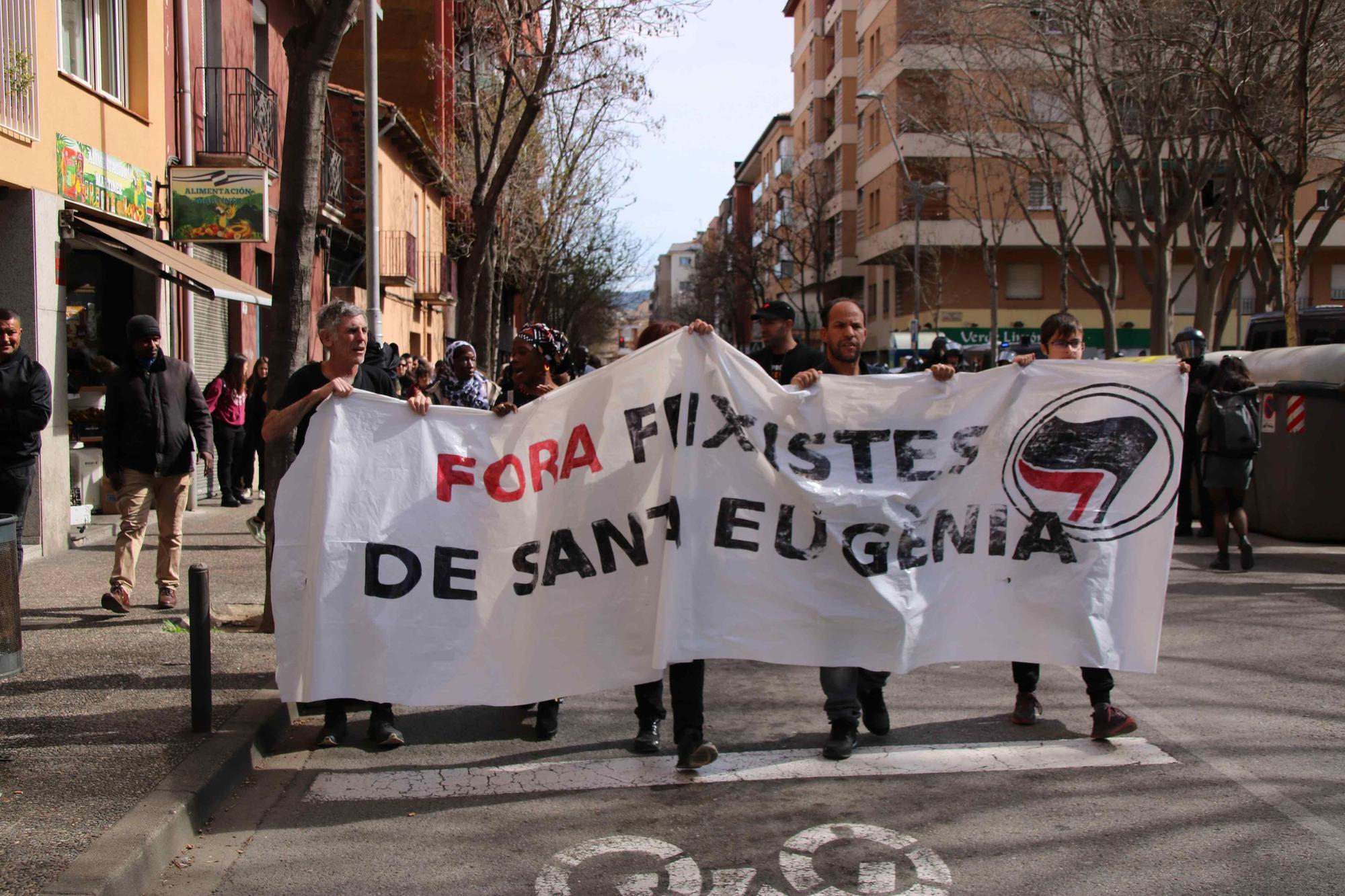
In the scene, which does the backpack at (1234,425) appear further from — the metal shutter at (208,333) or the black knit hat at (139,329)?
the metal shutter at (208,333)

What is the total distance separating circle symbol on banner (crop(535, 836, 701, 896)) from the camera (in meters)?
4.06

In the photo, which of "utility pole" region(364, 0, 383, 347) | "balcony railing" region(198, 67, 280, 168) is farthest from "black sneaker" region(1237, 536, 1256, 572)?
"balcony railing" region(198, 67, 280, 168)

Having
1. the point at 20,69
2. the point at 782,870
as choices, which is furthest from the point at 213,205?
the point at 782,870

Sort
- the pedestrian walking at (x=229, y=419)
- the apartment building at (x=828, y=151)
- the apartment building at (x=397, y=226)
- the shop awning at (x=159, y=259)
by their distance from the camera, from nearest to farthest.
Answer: the shop awning at (x=159, y=259) < the pedestrian walking at (x=229, y=419) < the apartment building at (x=397, y=226) < the apartment building at (x=828, y=151)

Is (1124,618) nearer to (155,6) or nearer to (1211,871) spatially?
(1211,871)

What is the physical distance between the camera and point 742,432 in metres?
5.50

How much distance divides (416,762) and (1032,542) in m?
2.93

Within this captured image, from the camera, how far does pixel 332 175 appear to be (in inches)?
866

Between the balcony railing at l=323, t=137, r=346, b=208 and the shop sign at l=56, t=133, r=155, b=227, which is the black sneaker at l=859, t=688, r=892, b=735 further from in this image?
the balcony railing at l=323, t=137, r=346, b=208

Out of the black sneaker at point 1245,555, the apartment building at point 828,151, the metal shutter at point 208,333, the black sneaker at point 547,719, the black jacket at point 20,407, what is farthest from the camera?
the apartment building at point 828,151

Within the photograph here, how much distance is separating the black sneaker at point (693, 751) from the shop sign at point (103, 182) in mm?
9176

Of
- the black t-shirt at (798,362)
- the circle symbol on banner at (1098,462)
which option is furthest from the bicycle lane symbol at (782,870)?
the black t-shirt at (798,362)

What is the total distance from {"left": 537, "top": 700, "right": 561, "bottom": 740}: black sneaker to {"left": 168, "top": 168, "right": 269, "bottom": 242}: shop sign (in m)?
9.98

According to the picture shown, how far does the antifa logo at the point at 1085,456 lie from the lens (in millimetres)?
5684
